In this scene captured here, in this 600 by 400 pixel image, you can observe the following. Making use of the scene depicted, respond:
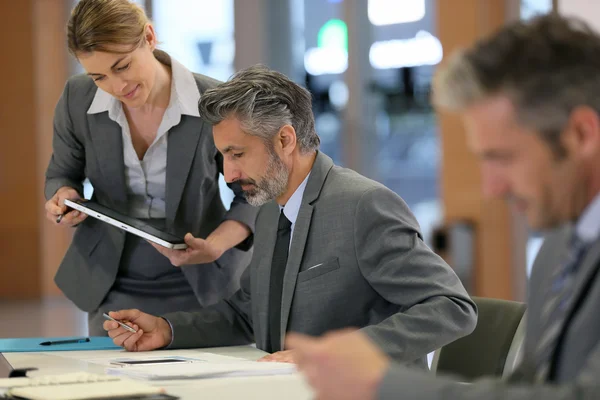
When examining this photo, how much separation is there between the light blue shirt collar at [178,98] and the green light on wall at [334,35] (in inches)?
260

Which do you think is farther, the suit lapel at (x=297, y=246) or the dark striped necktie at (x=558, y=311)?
the suit lapel at (x=297, y=246)

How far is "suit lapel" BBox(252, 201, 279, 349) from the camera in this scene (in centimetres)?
253

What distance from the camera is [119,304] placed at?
9.75 ft

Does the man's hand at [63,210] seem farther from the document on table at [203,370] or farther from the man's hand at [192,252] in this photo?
the document on table at [203,370]

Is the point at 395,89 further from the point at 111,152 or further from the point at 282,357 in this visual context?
the point at 282,357

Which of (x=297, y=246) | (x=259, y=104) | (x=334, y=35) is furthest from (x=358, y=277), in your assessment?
(x=334, y=35)

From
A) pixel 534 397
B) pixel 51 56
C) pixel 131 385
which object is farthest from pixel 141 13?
pixel 51 56

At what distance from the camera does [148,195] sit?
9.82ft

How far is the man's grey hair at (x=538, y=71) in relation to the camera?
1.29 m

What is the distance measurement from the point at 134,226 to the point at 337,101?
709 centimetres

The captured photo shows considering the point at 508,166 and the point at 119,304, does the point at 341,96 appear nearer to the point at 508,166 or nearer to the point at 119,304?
the point at 119,304

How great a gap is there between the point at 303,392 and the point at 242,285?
0.99m

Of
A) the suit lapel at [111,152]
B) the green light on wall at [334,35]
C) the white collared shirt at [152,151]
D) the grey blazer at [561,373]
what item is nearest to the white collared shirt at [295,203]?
the white collared shirt at [152,151]

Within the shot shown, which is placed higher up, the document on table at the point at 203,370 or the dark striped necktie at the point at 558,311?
the dark striped necktie at the point at 558,311
